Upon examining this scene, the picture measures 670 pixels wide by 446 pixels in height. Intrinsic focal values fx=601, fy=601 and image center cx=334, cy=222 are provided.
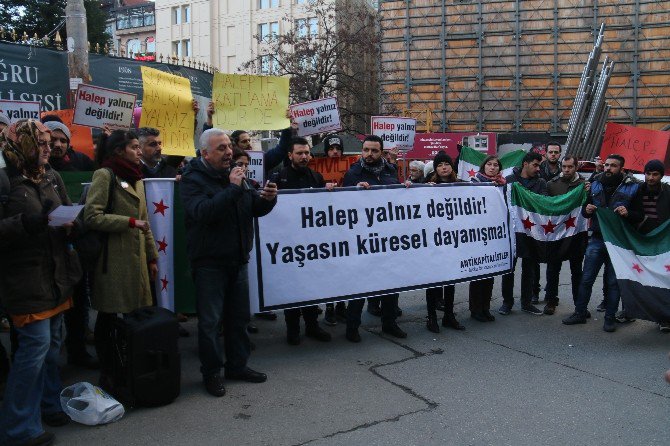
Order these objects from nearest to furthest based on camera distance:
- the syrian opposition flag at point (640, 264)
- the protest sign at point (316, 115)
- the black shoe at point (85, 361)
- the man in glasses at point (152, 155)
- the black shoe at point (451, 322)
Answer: the black shoe at point (85, 361) → the man in glasses at point (152, 155) → the syrian opposition flag at point (640, 264) → the black shoe at point (451, 322) → the protest sign at point (316, 115)

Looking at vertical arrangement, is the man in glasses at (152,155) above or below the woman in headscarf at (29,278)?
above

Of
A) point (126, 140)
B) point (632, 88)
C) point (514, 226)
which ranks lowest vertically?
point (514, 226)

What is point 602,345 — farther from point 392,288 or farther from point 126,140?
point 126,140

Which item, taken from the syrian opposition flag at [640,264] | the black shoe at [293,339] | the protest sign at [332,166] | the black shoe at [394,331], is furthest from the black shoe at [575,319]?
the protest sign at [332,166]

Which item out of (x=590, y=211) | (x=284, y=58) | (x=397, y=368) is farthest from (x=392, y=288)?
(x=284, y=58)

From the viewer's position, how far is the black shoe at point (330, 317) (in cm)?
643

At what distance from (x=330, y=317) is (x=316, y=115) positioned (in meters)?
2.59

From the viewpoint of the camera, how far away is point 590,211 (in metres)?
6.49

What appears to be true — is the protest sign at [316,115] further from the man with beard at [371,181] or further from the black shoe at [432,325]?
the black shoe at [432,325]

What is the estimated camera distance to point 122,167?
4.39m

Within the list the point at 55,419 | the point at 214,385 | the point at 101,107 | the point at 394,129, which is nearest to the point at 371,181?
the point at 214,385

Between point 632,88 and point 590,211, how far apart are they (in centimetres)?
2991

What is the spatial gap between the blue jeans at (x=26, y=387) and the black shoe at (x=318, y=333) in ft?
8.83

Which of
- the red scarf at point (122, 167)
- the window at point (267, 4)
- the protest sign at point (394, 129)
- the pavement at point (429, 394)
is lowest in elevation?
the pavement at point (429, 394)
